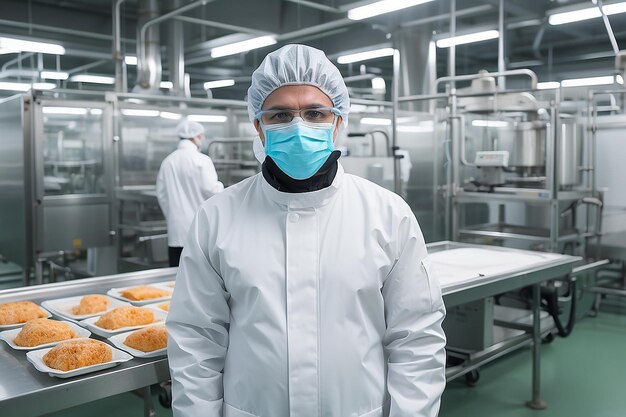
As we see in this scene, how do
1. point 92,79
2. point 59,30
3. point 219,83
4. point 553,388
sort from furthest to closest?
point 219,83 → point 92,79 → point 59,30 → point 553,388

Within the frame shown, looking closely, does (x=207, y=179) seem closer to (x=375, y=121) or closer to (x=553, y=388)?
(x=553, y=388)

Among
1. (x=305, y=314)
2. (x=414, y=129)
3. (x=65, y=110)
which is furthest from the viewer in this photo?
(x=414, y=129)

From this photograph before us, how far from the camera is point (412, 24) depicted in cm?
668

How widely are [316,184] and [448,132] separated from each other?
12.5ft

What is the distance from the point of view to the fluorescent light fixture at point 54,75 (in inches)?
261

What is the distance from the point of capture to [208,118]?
205 inches

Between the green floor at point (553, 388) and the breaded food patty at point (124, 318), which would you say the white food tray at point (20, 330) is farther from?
the green floor at point (553, 388)

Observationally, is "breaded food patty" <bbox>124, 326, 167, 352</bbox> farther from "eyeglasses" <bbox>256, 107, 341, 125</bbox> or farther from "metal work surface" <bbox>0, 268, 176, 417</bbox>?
"eyeglasses" <bbox>256, 107, 341, 125</bbox>

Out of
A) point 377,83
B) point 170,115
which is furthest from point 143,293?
point 377,83

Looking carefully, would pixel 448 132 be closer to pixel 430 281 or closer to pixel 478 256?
pixel 478 256

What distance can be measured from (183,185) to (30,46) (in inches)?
134

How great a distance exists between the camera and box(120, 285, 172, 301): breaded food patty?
204 centimetres

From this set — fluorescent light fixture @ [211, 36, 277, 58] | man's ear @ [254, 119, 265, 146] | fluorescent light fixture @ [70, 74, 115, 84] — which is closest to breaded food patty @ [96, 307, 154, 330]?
man's ear @ [254, 119, 265, 146]

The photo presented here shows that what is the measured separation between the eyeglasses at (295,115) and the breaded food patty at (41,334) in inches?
33.5
